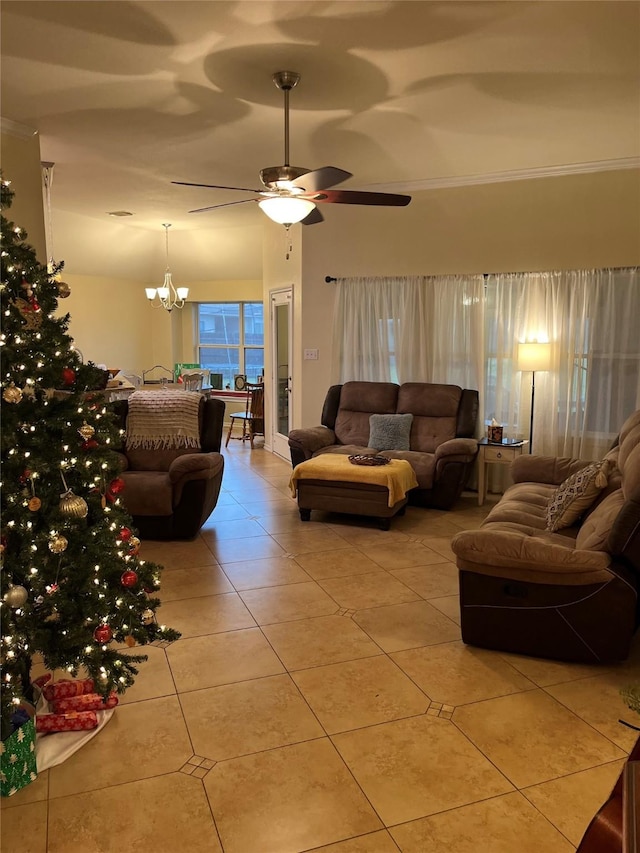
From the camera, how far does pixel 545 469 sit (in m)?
4.50

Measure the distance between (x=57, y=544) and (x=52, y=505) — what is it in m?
0.16

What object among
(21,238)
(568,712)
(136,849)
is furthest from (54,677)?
(568,712)

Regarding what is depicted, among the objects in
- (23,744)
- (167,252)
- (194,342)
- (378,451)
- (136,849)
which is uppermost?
→ (167,252)

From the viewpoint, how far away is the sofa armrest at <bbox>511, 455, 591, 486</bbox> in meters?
4.44

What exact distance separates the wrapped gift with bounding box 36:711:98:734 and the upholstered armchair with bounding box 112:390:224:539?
7.04 ft

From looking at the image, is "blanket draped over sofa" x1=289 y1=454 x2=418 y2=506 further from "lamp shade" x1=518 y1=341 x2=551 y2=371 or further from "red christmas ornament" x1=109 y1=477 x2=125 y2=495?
"red christmas ornament" x1=109 y1=477 x2=125 y2=495

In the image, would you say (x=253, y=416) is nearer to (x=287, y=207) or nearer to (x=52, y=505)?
(x=287, y=207)

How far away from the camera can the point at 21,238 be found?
2246 millimetres

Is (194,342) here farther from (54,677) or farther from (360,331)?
(54,677)

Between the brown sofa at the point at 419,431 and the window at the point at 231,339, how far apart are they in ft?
13.6

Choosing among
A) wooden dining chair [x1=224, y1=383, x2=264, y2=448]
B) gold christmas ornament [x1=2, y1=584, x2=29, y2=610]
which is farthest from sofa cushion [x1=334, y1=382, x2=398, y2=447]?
gold christmas ornament [x1=2, y1=584, x2=29, y2=610]

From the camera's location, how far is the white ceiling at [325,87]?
9.64ft

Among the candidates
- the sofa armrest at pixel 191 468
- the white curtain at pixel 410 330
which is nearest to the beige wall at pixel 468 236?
the white curtain at pixel 410 330

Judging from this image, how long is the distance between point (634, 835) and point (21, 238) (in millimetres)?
2356
